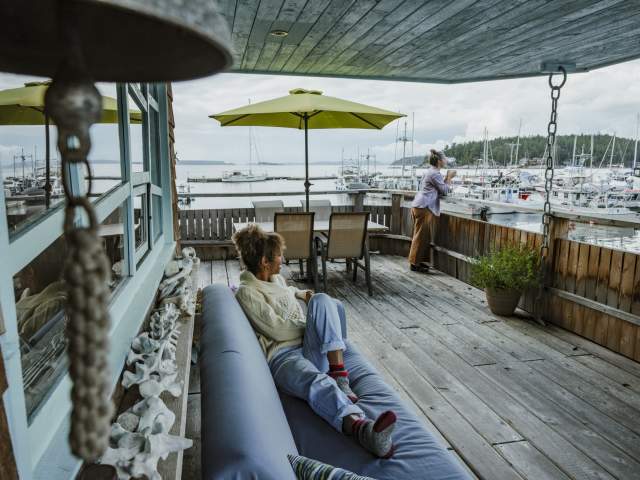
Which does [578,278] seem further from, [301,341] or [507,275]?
[301,341]

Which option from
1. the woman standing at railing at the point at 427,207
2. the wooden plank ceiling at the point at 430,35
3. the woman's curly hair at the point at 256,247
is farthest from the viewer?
the woman standing at railing at the point at 427,207

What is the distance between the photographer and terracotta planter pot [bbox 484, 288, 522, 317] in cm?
493

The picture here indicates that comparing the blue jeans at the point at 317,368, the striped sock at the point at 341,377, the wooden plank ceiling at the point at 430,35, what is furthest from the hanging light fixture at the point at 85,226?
the wooden plank ceiling at the point at 430,35

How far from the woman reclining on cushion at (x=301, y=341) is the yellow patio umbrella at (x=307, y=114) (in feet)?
10.4

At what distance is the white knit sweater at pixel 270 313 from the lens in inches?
103

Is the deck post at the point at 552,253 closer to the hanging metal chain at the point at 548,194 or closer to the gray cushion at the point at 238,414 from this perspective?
the hanging metal chain at the point at 548,194

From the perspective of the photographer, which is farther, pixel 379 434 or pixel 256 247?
pixel 256 247

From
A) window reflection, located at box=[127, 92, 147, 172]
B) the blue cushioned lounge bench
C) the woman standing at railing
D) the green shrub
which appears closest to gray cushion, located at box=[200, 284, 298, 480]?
the blue cushioned lounge bench

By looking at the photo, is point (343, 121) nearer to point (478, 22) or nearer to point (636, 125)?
point (478, 22)

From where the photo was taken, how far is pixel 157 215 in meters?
3.81

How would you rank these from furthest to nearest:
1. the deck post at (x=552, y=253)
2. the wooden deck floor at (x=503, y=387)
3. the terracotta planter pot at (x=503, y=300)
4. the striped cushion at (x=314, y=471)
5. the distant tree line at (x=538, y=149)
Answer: the distant tree line at (x=538, y=149) < the terracotta planter pot at (x=503, y=300) < the deck post at (x=552, y=253) < the wooden deck floor at (x=503, y=387) < the striped cushion at (x=314, y=471)

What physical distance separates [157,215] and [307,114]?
3.56 metres

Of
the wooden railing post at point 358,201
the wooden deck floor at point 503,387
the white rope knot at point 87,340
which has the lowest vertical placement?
the wooden deck floor at point 503,387

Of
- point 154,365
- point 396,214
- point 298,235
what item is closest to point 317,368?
point 154,365
